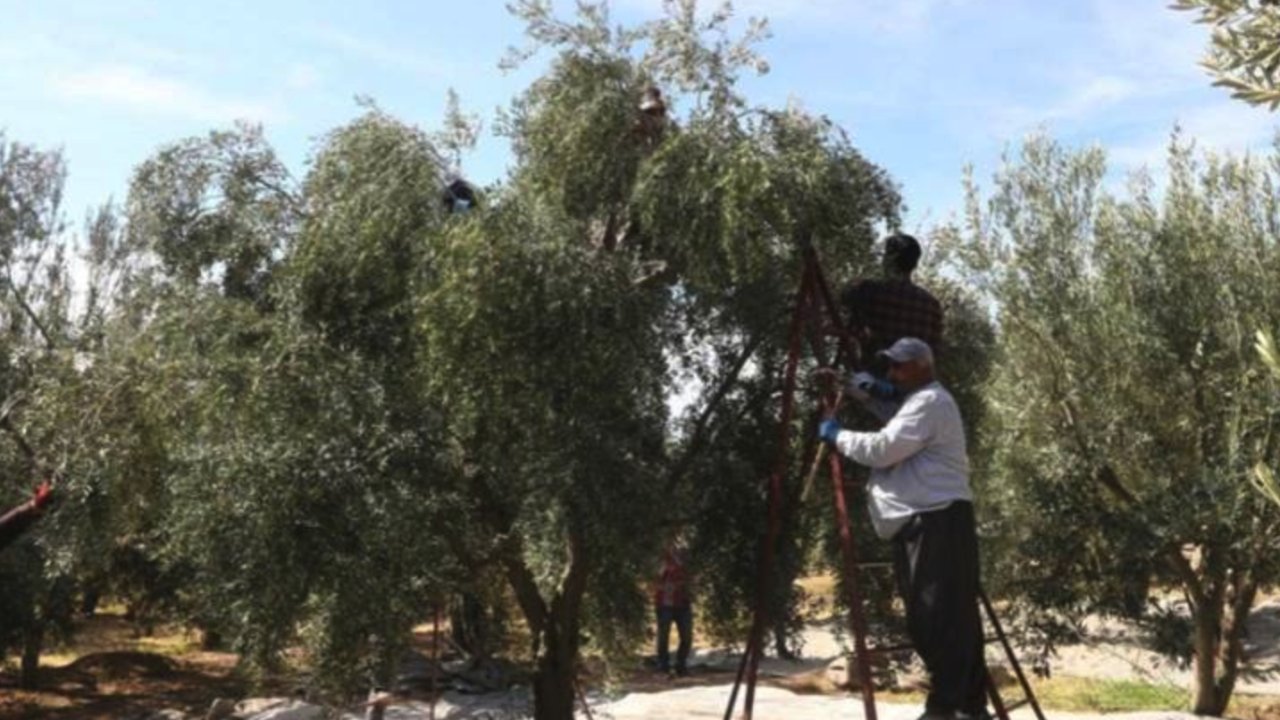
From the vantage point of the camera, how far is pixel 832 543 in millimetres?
11609

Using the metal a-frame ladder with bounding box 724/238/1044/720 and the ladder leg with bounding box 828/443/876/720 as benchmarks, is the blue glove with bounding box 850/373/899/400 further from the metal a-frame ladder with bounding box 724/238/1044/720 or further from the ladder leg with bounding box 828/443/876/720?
the ladder leg with bounding box 828/443/876/720

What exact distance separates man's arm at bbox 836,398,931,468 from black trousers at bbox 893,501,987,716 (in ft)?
1.30

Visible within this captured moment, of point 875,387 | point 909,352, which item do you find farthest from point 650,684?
point 909,352

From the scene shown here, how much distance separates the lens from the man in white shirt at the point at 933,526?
700 centimetres

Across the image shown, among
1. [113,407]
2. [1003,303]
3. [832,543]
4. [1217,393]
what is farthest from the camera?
[1003,303]

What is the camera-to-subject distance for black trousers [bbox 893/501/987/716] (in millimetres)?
6992

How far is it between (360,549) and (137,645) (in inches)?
1087

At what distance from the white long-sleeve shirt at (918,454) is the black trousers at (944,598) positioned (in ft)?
0.32

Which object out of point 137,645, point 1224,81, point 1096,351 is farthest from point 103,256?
point 1224,81

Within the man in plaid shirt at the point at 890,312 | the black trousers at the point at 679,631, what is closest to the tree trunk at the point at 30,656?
the black trousers at the point at 679,631

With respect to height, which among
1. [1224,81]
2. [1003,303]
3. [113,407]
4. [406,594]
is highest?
[1003,303]

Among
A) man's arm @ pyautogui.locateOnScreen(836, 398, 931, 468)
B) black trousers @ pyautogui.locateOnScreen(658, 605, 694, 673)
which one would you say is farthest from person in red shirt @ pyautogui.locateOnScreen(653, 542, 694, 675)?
man's arm @ pyautogui.locateOnScreen(836, 398, 931, 468)

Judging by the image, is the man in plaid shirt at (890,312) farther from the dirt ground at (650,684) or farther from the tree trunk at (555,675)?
the dirt ground at (650,684)

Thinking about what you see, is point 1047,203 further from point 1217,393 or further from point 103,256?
point 103,256
